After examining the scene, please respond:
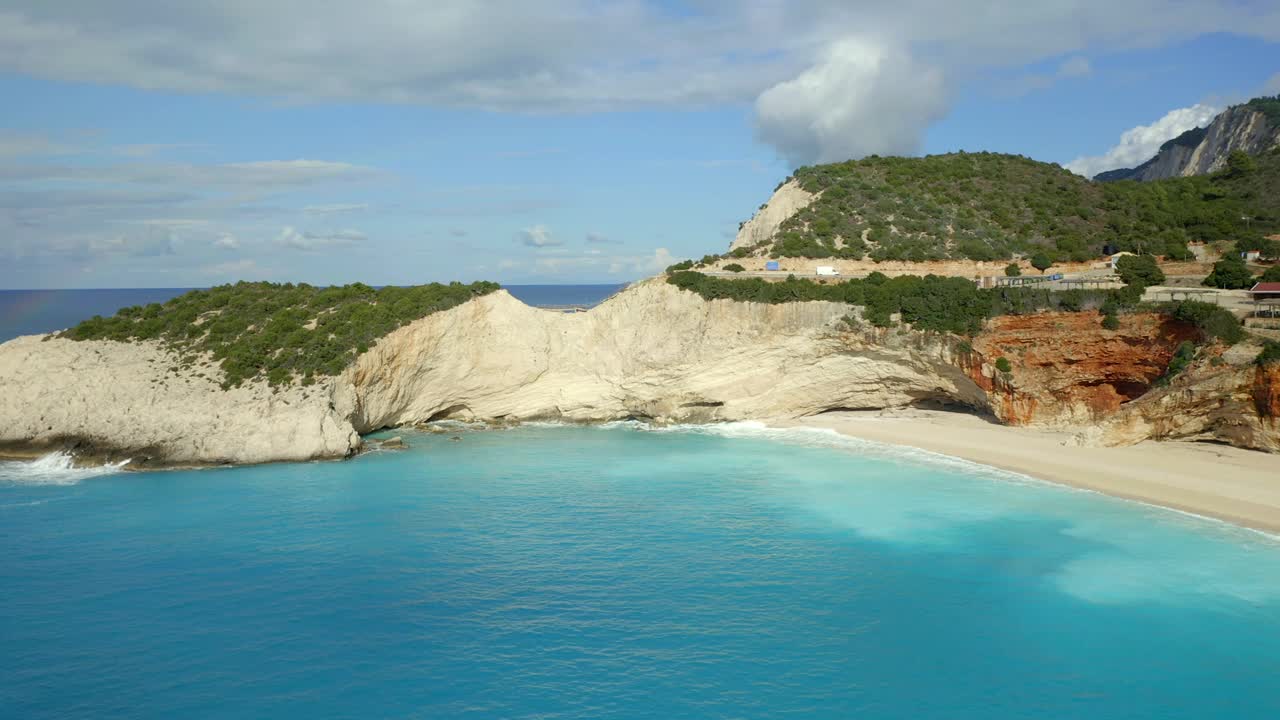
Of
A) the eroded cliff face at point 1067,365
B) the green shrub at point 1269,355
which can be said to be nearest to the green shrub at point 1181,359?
the eroded cliff face at point 1067,365

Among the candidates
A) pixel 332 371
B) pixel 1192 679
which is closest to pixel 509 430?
pixel 332 371

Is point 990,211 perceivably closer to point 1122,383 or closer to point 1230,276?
point 1230,276

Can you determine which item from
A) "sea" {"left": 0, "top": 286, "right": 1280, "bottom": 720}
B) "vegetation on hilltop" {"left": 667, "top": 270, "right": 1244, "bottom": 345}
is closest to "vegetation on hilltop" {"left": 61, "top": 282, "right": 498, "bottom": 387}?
"sea" {"left": 0, "top": 286, "right": 1280, "bottom": 720}

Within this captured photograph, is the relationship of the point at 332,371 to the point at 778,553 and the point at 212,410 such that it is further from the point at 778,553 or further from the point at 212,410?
the point at 778,553

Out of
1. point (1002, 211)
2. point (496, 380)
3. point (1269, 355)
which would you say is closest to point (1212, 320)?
point (1269, 355)

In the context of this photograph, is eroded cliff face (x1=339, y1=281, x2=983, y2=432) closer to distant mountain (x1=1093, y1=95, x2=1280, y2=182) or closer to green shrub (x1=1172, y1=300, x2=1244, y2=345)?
green shrub (x1=1172, y1=300, x2=1244, y2=345)

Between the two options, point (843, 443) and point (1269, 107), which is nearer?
point (843, 443)

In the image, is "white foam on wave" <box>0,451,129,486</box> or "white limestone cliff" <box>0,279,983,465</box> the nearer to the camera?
"white foam on wave" <box>0,451,129,486</box>
